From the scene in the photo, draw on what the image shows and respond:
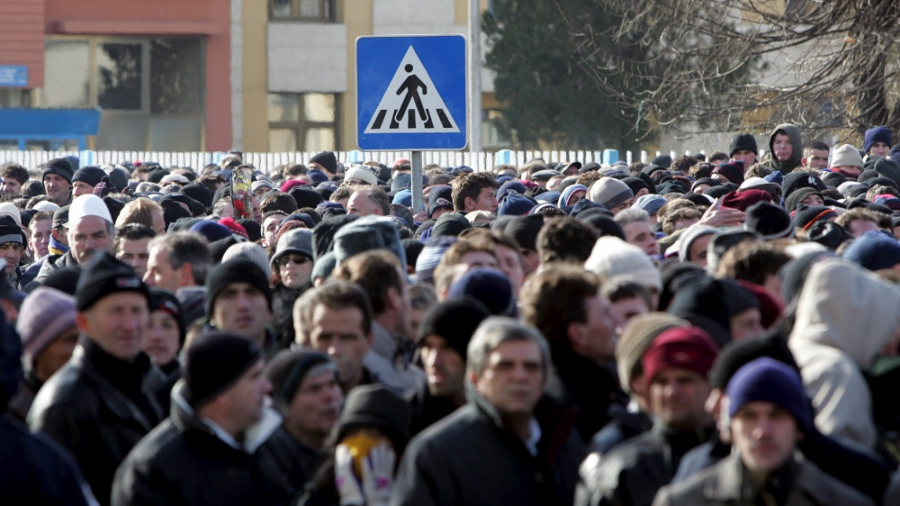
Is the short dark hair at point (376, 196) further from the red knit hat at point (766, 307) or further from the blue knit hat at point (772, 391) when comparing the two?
the blue knit hat at point (772, 391)

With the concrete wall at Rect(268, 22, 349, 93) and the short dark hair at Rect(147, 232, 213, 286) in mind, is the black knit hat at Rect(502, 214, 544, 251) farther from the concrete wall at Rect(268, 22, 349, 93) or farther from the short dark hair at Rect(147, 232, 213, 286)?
the concrete wall at Rect(268, 22, 349, 93)

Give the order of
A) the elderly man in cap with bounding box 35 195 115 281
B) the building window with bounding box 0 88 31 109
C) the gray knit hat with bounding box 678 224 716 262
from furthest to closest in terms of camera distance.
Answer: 1. the building window with bounding box 0 88 31 109
2. the elderly man in cap with bounding box 35 195 115 281
3. the gray knit hat with bounding box 678 224 716 262

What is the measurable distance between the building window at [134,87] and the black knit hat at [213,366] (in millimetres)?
40952

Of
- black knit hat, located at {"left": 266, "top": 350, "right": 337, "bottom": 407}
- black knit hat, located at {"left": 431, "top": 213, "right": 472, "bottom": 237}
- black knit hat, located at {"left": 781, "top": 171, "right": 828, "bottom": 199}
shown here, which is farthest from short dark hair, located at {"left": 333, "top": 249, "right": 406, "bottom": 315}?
black knit hat, located at {"left": 781, "top": 171, "right": 828, "bottom": 199}

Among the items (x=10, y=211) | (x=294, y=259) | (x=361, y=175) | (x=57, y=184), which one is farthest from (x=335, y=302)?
(x=361, y=175)

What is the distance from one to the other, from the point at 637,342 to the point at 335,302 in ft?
4.71

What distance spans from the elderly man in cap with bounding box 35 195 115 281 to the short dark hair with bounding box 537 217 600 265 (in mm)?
2976

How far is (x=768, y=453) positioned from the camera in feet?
14.9

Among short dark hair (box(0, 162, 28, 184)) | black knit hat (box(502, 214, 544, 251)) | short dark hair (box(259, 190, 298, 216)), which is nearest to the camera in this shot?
black knit hat (box(502, 214, 544, 251))

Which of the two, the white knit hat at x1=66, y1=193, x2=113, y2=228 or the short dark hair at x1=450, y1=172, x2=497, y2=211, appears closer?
the white knit hat at x1=66, y1=193, x2=113, y2=228

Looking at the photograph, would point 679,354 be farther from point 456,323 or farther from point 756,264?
point 756,264

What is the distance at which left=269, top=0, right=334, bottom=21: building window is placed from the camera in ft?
155

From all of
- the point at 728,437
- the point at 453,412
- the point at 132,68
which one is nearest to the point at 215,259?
the point at 453,412

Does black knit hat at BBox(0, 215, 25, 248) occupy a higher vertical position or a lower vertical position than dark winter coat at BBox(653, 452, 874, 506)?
higher
